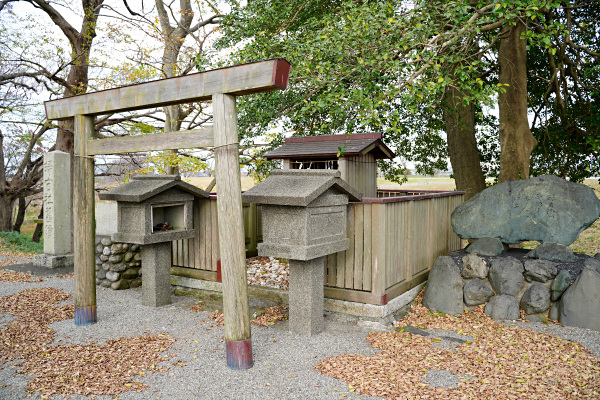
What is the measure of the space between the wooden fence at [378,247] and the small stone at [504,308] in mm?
1339

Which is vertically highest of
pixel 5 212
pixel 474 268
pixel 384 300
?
pixel 5 212

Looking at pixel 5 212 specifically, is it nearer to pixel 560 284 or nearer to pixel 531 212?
pixel 531 212

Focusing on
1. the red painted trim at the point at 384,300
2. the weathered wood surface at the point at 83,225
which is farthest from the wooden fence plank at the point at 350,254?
the weathered wood surface at the point at 83,225

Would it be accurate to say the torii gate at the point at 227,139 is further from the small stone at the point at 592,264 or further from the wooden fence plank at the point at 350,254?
the small stone at the point at 592,264

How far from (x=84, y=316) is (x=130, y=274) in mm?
2363

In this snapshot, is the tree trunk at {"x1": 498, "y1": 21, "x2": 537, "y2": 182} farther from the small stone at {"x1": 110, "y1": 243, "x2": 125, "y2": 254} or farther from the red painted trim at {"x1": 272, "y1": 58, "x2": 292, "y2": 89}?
the small stone at {"x1": 110, "y1": 243, "x2": 125, "y2": 254}

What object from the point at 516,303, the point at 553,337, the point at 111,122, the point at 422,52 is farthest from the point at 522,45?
the point at 111,122

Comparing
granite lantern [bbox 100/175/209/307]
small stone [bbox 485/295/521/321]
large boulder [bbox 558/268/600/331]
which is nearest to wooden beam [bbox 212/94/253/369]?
granite lantern [bbox 100/175/209/307]

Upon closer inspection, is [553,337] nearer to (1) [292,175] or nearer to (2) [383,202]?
(2) [383,202]

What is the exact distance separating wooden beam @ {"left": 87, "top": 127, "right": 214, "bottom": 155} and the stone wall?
2899 millimetres

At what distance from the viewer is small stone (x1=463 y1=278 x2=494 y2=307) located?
7184 mm

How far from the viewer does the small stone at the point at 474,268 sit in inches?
289

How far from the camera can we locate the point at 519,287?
715 cm

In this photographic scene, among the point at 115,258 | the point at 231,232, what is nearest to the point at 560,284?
the point at 231,232
